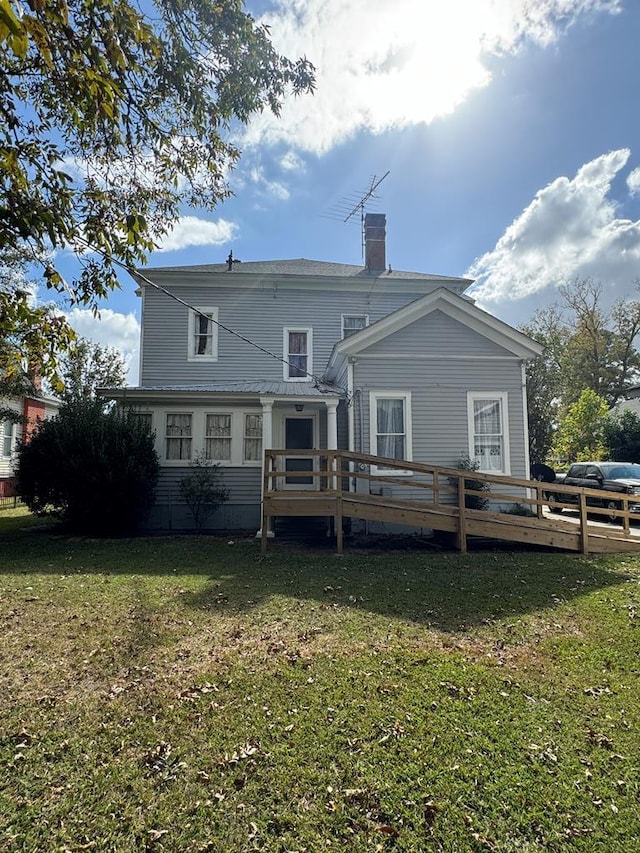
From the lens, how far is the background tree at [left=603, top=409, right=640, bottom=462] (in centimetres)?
1989

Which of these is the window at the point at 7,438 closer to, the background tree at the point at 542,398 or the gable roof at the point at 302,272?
the gable roof at the point at 302,272

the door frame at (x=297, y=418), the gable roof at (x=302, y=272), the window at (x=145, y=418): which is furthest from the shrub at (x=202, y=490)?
A: the gable roof at (x=302, y=272)

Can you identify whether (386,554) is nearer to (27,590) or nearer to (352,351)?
(352,351)

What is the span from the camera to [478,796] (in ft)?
8.30

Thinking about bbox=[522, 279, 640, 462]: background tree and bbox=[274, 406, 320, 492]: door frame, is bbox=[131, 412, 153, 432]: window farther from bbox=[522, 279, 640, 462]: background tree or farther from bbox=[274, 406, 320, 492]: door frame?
bbox=[522, 279, 640, 462]: background tree

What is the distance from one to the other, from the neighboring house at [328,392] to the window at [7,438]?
998 cm

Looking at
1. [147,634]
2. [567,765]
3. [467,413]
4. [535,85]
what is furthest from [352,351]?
[567,765]

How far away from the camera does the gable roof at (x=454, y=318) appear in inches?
433

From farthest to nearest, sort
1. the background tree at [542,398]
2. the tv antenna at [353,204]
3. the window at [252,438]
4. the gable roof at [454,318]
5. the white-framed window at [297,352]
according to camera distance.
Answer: the background tree at [542,398]
the tv antenna at [353,204]
the white-framed window at [297,352]
the window at [252,438]
the gable roof at [454,318]

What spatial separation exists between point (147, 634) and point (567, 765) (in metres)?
3.94

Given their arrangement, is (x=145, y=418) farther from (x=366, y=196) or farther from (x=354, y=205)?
(x=366, y=196)

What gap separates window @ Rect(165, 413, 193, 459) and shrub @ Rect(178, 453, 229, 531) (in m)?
0.48

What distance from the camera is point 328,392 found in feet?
37.9

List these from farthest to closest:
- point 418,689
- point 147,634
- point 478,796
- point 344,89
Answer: point 344,89 < point 147,634 < point 418,689 < point 478,796
